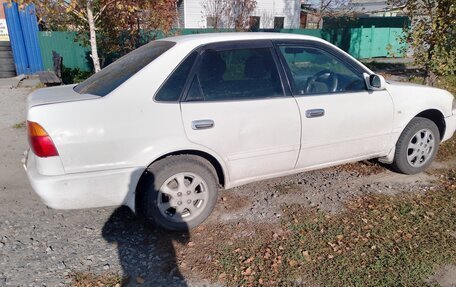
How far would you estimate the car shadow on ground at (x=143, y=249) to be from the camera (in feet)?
8.79

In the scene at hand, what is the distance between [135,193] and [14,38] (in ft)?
40.2

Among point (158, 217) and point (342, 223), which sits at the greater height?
point (158, 217)

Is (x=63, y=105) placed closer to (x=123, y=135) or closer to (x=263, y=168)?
(x=123, y=135)

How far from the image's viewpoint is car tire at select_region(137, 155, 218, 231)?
2.99m

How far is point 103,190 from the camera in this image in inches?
112

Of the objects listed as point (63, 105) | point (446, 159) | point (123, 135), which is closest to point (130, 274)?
point (123, 135)

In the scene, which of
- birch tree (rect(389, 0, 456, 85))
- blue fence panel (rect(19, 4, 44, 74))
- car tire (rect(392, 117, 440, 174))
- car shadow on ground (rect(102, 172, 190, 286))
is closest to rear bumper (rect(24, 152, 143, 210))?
car shadow on ground (rect(102, 172, 190, 286))

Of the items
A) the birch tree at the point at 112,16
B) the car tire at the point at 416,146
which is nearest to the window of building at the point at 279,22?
the birch tree at the point at 112,16

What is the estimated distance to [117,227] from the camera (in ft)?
11.0

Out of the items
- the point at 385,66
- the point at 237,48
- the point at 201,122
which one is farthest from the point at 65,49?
the point at 385,66

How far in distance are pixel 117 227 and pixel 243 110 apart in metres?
1.67

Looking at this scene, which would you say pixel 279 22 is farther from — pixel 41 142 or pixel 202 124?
pixel 41 142

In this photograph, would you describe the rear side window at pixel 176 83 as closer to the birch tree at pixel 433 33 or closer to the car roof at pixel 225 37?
the car roof at pixel 225 37

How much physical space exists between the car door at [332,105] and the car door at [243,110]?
0.16 metres
